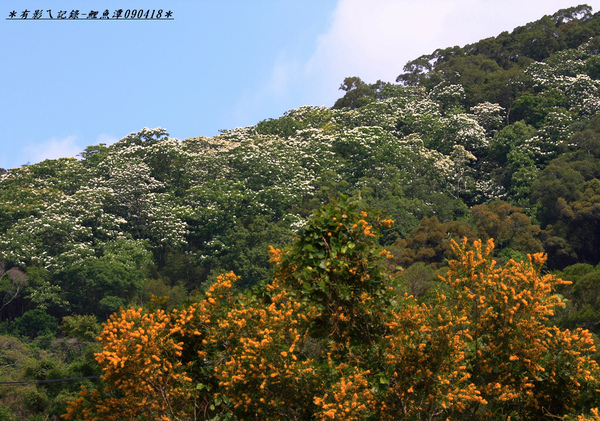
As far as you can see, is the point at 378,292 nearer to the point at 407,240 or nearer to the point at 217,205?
the point at 407,240

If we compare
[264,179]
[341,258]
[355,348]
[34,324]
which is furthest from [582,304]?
[34,324]

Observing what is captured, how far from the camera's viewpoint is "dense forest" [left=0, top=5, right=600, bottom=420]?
239 inches

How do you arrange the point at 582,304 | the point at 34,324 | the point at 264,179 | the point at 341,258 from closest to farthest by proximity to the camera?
the point at 341,258 < the point at 582,304 < the point at 34,324 < the point at 264,179

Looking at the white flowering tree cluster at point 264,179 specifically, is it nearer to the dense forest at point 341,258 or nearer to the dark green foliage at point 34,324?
the dense forest at point 341,258

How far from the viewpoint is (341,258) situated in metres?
6.19

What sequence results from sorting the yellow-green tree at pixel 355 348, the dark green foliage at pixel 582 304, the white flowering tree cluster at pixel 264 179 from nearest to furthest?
the yellow-green tree at pixel 355 348
the dark green foliage at pixel 582 304
the white flowering tree cluster at pixel 264 179

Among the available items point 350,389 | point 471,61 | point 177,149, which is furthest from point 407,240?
point 471,61

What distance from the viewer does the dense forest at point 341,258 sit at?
6074 mm

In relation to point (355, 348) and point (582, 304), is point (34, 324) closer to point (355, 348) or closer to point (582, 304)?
point (582, 304)

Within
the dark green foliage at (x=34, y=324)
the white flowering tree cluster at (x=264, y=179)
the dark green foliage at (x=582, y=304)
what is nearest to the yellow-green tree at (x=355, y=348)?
the dark green foliage at (x=582, y=304)

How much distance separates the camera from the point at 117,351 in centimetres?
592

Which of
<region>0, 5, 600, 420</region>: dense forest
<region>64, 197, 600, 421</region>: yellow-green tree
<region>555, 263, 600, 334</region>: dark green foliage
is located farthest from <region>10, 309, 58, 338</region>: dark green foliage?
<region>64, 197, 600, 421</region>: yellow-green tree

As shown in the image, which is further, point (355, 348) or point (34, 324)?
point (34, 324)

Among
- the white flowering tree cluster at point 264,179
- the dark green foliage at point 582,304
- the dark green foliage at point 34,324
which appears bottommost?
the dark green foliage at point 582,304
